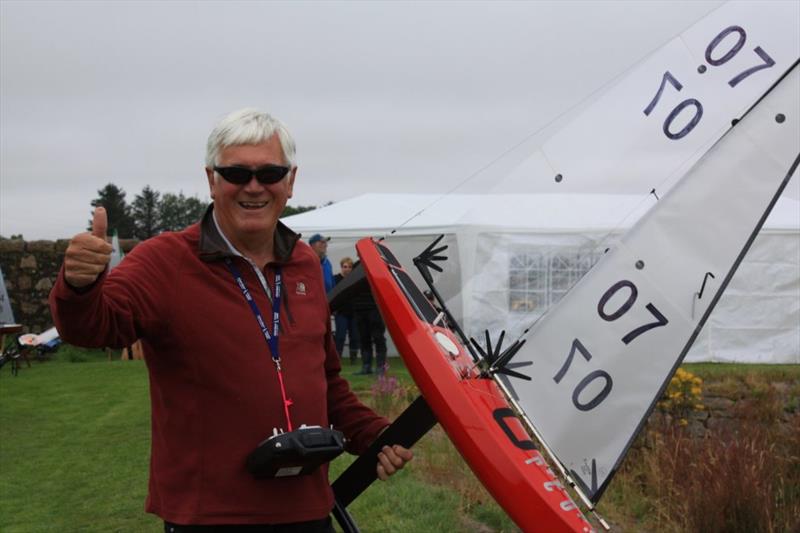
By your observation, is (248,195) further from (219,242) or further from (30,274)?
(30,274)

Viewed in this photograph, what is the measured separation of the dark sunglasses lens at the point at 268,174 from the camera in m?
2.57

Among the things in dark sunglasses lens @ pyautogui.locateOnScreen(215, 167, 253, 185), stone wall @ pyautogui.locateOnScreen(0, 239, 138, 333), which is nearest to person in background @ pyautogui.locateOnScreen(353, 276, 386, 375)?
stone wall @ pyautogui.locateOnScreen(0, 239, 138, 333)

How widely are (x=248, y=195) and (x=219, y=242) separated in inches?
6.5

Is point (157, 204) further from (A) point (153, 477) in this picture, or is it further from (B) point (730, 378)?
(A) point (153, 477)

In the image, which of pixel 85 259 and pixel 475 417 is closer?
pixel 85 259

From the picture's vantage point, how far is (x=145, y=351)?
254cm

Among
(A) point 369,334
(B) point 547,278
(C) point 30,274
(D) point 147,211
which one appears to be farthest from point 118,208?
(B) point 547,278

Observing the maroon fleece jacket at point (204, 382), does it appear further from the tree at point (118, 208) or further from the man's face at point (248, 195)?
the tree at point (118, 208)

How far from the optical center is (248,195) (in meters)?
2.59

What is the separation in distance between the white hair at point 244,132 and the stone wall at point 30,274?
1841 centimetres

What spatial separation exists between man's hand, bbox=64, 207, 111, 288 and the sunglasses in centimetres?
52

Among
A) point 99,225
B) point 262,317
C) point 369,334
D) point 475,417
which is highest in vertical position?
point 99,225

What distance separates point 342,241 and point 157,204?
46.7 m

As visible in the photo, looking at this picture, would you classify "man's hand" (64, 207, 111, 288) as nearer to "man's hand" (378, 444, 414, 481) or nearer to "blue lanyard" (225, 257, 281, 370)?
"blue lanyard" (225, 257, 281, 370)
